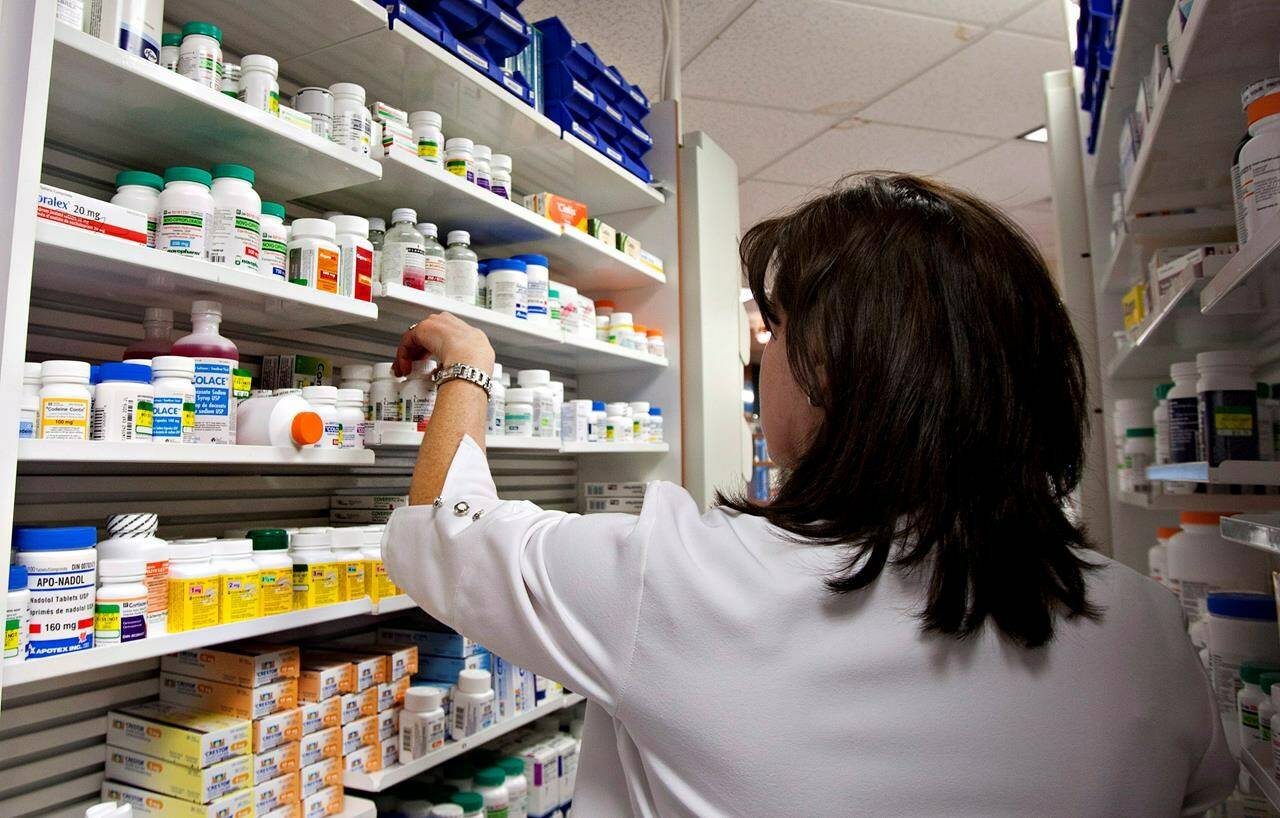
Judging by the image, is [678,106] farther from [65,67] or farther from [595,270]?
[65,67]

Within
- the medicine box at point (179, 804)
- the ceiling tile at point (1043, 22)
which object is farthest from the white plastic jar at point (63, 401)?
the ceiling tile at point (1043, 22)

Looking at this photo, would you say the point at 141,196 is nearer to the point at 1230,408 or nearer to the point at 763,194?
the point at 1230,408

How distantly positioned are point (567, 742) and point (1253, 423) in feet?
6.75

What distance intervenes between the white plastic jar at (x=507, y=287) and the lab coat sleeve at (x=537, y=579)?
114cm

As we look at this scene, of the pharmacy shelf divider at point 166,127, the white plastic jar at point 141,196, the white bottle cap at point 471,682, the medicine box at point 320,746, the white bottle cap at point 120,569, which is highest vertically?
the pharmacy shelf divider at point 166,127

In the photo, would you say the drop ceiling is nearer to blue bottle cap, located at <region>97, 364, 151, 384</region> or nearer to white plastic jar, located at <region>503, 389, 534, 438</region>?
white plastic jar, located at <region>503, 389, 534, 438</region>

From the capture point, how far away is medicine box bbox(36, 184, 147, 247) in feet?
4.03

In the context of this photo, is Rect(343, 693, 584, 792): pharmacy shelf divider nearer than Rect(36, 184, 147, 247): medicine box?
No

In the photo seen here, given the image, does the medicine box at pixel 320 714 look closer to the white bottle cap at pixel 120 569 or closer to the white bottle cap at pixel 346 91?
the white bottle cap at pixel 120 569

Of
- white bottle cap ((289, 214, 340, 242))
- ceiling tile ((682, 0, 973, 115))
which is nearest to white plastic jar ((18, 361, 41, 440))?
white bottle cap ((289, 214, 340, 242))

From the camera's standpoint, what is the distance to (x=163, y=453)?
1.33m

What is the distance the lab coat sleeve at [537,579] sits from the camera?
949 millimetres

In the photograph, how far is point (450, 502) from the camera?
1.18 metres

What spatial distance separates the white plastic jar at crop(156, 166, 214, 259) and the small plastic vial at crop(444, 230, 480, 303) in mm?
743
